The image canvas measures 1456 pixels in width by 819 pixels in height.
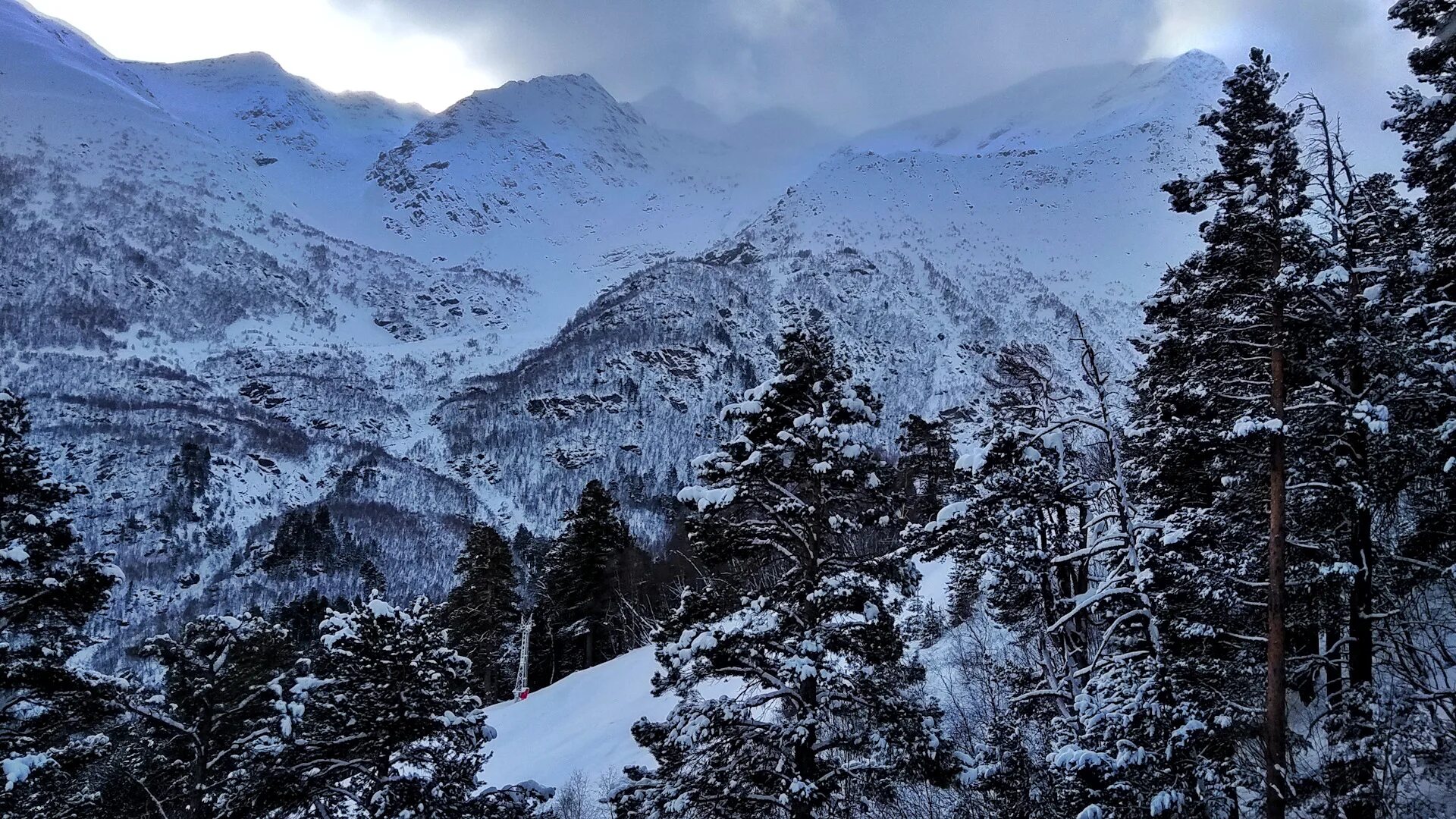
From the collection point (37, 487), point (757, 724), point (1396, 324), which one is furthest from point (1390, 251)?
point (37, 487)

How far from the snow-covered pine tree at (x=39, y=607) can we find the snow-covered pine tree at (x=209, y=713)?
96 centimetres

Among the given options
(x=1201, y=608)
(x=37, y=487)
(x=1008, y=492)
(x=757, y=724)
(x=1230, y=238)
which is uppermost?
(x=1230, y=238)

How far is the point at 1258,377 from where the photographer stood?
9117 millimetres

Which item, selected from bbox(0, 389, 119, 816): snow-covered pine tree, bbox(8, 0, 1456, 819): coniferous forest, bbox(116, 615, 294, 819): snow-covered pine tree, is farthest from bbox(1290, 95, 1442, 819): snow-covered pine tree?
bbox(0, 389, 119, 816): snow-covered pine tree

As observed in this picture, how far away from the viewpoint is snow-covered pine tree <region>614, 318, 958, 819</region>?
938cm

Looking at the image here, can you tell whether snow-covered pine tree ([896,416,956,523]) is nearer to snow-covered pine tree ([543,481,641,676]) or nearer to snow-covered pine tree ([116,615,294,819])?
snow-covered pine tree ([116,615,294,819])

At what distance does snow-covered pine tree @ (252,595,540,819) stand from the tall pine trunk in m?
10.5

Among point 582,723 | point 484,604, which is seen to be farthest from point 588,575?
point 582,723

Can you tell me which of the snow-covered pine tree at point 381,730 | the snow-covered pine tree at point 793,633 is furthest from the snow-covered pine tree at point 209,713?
the snow-covered pine tree at point 793,633

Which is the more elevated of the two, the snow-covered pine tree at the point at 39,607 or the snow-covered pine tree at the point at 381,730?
the snow-covered pine tree at the point at 39,607

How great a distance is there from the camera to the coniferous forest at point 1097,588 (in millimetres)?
8094

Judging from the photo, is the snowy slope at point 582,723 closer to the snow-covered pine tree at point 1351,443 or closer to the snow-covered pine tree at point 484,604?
the snow-covered pine tree at point 484,604

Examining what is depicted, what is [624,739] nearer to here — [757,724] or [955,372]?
[757,724]

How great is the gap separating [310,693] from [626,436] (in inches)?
7323
